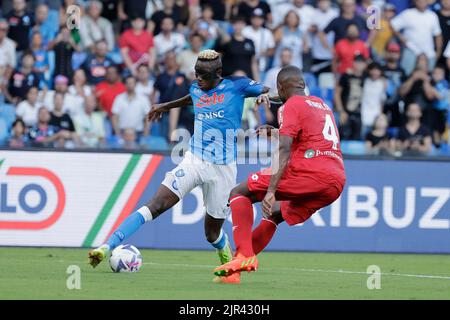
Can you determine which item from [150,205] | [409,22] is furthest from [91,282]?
[409,22]

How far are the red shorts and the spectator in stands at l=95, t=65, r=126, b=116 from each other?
8350 mm

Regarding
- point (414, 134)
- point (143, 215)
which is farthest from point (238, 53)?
point (143, 215)

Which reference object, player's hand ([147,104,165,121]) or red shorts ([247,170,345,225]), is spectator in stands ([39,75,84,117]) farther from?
red shorts ([247,170,345,225])

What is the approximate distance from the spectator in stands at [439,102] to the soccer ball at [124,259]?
9948mm

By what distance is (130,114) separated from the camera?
747 inches

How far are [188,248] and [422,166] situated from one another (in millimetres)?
4069

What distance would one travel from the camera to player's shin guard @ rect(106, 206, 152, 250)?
452 inches

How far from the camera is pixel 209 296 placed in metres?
9.78

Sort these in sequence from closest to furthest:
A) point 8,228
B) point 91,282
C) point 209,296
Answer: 1. point 209,296
2. point 91,282
3. point 8,228

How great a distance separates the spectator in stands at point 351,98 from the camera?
19672 mm

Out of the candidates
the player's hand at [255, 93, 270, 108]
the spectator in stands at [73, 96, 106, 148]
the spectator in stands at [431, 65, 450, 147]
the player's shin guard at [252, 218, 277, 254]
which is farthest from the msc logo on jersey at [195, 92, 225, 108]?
the spectator in stands at [431, 65, 450, 147]

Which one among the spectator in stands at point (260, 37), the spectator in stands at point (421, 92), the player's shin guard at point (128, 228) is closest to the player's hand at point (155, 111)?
the player's shin guard at point (128, 228)

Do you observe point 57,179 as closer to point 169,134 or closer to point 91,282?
point 169,134

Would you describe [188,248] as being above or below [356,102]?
below
